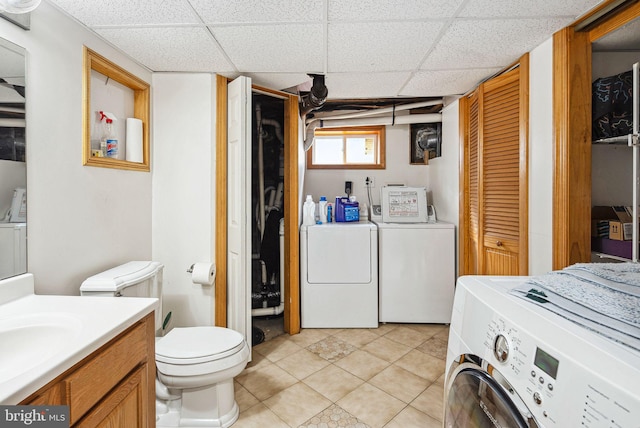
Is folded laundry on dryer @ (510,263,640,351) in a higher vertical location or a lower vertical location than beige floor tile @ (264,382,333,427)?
higher

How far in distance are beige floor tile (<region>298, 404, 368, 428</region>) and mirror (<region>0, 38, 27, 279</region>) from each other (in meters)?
1.53

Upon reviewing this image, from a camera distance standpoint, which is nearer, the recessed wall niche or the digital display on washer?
the digital display on washer

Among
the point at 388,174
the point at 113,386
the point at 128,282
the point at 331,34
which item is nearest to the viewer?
the point at 113,386

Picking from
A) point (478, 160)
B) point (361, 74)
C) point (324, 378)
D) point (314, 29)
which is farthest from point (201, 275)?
point (478, 160)

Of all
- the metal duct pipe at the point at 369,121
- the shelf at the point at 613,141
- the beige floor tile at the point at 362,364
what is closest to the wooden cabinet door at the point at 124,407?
the beige floor tile at the point at 362,364

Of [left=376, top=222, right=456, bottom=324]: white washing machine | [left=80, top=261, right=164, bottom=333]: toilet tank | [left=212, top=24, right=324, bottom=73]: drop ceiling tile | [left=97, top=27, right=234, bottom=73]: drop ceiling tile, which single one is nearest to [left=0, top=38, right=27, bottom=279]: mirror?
[left=80, top=261, right=164, bottom=333]: toilet tank

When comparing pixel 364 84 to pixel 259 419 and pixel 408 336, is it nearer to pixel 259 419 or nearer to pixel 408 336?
pixel 408 336

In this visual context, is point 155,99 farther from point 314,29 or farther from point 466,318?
point 466,318

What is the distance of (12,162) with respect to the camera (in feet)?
3.95

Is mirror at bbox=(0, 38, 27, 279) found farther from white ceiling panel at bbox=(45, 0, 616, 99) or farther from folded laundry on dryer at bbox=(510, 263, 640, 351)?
folded laundry on dryer at bbox=(510, 263, 640, 351)

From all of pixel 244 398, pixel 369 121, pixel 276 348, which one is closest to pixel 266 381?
pixel 244 398

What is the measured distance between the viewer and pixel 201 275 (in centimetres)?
205

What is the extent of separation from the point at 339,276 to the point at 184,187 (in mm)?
1484

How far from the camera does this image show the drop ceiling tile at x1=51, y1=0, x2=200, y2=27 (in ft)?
4.46
